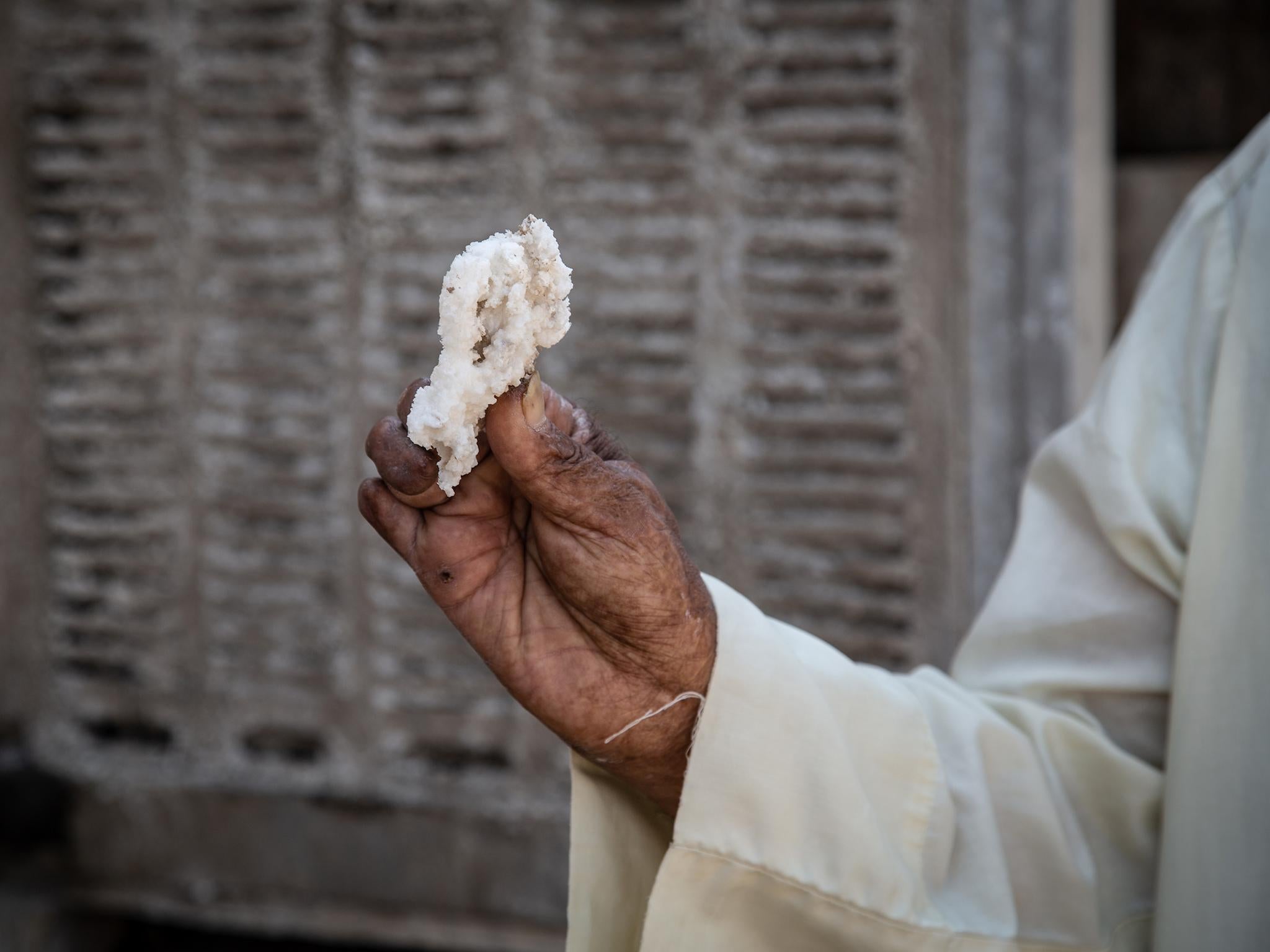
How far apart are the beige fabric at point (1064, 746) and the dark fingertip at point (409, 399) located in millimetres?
330

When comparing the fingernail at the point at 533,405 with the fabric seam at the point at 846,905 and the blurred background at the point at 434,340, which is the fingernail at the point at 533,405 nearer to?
the fabric seam at the point at 846,905

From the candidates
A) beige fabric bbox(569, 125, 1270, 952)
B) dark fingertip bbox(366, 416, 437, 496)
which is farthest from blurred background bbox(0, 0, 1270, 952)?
dark fingertip bbox(366, 416, 437, 496)

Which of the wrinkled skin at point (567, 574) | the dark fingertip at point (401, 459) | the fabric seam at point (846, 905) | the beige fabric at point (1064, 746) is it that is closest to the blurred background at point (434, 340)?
the beige fabric at point (1064, 746)

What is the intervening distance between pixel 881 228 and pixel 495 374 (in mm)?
1484

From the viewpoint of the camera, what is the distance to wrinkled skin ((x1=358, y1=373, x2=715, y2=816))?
37.1 inches

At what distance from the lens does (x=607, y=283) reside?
2.36 m

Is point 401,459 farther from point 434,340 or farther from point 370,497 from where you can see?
point 434,340

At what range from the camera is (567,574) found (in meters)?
0.97

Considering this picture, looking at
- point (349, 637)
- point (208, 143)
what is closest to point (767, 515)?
point (349, 637)

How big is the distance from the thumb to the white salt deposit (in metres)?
0.02

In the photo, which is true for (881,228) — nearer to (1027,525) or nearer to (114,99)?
(1027,525)

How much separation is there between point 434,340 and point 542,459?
5.20 ft

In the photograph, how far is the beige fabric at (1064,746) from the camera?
1.05 meters

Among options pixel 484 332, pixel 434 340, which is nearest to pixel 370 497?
pixel 484 332
